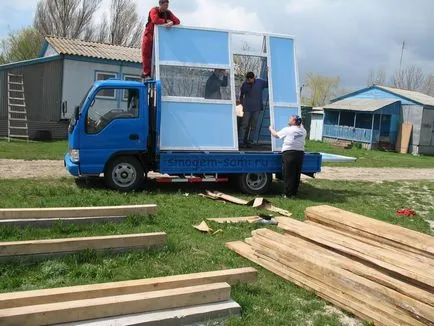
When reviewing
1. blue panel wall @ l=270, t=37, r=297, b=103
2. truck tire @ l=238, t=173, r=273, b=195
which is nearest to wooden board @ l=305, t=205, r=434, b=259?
truck tire @ l=238, t=173, r=273, b=195

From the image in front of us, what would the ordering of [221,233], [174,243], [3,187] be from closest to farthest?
[174,243] → [221,233] → [3,187]

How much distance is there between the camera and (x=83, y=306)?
405 centimetres

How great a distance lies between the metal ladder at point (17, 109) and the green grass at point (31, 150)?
1095 millimetres

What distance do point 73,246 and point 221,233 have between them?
252 cm

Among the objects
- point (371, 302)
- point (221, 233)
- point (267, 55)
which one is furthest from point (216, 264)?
point (267, 55)

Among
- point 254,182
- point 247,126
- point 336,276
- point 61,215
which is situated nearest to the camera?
point 336,276

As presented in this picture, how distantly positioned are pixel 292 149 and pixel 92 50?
634 inches

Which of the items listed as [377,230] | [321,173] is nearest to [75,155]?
[377,230]

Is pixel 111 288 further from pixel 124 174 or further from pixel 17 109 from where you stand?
pixel 17 109

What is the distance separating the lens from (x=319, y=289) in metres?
5.36

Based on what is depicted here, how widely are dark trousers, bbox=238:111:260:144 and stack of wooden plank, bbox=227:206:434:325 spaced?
5.50 metres

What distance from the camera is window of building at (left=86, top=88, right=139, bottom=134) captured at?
1034 cm

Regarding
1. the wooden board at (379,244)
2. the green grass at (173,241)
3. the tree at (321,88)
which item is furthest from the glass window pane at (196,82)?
the tree at (321,88)

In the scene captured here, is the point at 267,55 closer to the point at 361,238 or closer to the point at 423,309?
the point at 361,238
